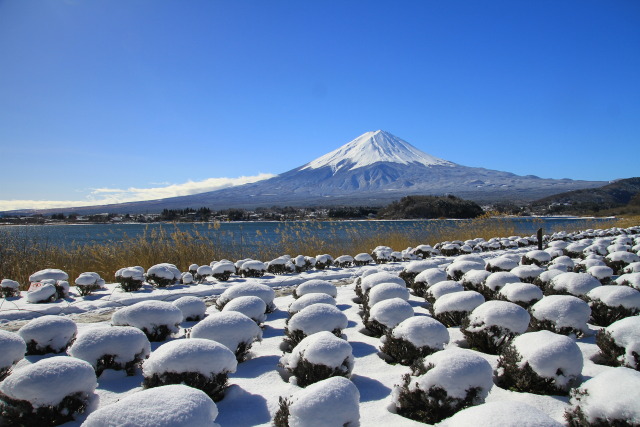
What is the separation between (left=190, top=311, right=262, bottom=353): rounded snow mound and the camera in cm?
368

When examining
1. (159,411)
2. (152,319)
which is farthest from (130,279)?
(159,411)

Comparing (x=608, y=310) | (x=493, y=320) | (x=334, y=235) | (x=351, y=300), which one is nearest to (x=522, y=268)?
(x=608, y=310)

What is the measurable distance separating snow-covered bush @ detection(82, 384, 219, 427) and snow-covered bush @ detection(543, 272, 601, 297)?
200 inches

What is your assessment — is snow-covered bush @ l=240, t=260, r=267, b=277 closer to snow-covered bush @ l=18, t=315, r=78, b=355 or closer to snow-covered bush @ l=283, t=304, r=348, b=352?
snow-covered bush @ l=283, t=304, r=348, b=352

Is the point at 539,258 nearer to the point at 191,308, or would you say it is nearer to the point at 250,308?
the point at 250,308

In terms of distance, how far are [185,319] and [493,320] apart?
3.69 m

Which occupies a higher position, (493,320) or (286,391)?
(493,320)

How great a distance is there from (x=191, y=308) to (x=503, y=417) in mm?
4163

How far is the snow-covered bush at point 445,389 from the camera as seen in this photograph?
2.59 m

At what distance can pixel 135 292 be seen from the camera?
24.1 feet

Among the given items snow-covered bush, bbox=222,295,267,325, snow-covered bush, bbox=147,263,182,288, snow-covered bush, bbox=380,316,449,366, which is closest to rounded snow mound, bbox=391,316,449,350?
snow-covered bush, bbox=380,316,449,366

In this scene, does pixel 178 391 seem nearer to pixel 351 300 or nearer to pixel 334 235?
pixel 351 300

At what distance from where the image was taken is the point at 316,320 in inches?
159

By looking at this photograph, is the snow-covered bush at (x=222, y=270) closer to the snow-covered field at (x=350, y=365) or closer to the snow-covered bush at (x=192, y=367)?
the snow-covered field at (x=350, y=365)
